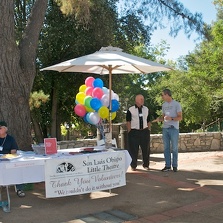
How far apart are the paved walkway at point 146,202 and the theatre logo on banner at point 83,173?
245 mm

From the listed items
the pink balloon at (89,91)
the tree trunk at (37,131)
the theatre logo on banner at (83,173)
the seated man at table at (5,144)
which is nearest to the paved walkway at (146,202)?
the theatre logo on banner at (83,173)

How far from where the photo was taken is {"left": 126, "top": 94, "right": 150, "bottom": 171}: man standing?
7.65 m

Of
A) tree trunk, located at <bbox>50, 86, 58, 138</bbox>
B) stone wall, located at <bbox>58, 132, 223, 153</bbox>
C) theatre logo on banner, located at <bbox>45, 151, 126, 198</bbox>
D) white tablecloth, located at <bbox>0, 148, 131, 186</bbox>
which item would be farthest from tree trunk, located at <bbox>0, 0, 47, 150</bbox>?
tree trunk, located at <bbox>50, 86, 58, 138</bbox>

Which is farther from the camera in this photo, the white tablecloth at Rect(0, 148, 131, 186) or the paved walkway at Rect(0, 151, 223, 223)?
the white tablecloth at Rect(0, 148, 131, 186)

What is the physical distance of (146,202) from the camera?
5.41 m

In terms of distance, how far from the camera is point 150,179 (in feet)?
22.9

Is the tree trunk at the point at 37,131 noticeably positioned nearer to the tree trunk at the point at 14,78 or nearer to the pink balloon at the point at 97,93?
the tree trunk at the point at 14,78

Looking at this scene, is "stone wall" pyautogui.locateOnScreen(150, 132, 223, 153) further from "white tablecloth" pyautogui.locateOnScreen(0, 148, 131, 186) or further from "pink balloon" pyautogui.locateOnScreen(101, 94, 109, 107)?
"white tablecloth" pyautogui.locateOnScreen(0, 148, 131, 186)

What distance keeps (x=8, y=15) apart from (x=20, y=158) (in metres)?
3.08

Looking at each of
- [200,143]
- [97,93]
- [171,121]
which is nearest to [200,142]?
[200,143]

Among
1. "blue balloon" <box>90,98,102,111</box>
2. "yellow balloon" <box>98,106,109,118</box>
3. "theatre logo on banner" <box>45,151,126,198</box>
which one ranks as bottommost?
"theatre logo on banner" <box>45,151,126,198</box>

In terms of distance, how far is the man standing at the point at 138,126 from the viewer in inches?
301

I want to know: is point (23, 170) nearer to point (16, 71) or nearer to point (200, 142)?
point (16, 71)

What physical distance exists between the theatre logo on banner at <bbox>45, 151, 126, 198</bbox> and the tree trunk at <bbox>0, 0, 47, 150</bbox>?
6.42 feet
